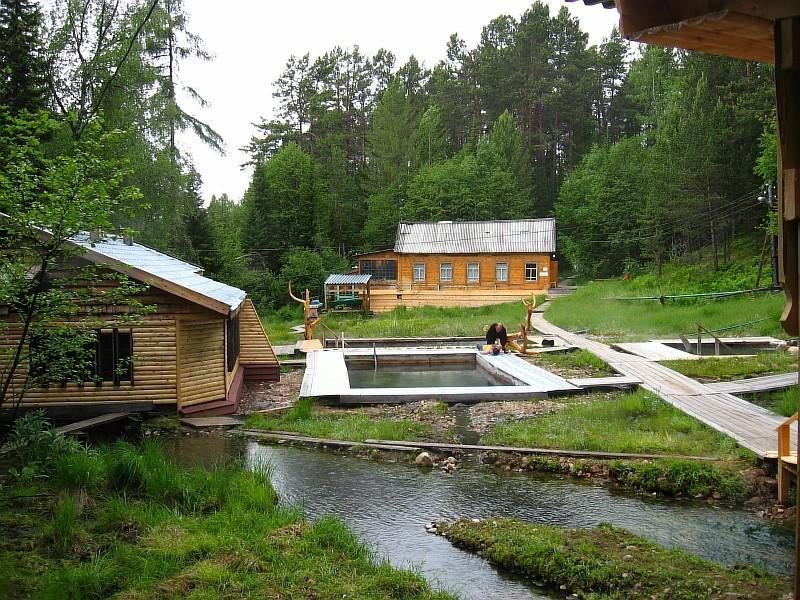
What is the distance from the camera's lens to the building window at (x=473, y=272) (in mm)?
38812

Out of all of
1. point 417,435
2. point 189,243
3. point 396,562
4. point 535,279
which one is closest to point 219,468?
point 396,562

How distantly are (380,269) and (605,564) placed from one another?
3402 cm

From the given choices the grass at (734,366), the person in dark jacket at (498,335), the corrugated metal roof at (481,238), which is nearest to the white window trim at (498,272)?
the corrugated metal roof at (481,238)

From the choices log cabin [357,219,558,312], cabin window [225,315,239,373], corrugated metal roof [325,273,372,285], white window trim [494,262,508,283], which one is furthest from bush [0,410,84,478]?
white window trim [494,262,508,283]

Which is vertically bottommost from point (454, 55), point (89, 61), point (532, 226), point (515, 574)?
point (515, 574)

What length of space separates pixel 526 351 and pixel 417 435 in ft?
28.9

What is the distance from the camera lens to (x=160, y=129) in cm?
2405

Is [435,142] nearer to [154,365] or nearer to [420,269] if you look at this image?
[420,269]

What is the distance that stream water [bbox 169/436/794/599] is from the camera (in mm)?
6418

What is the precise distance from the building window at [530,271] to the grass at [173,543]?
3147cm

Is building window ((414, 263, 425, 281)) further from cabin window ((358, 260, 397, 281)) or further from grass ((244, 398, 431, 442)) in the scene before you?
grass ((244, 398, 431, 442))

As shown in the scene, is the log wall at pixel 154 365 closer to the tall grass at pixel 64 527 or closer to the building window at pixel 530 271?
the tall grass at pixel 64 527

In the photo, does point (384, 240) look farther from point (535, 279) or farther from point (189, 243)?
point (189, 243)

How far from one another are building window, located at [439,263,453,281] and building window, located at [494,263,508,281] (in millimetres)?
2704
